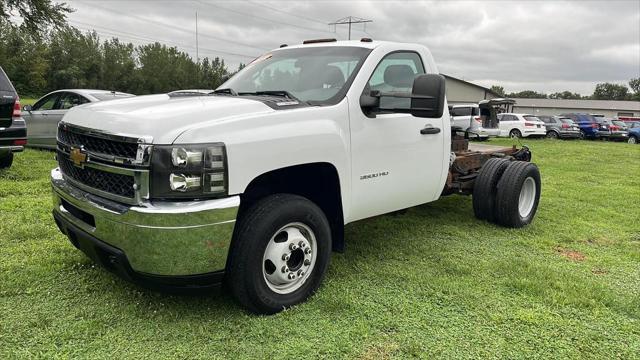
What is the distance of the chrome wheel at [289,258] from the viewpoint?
3371 mm

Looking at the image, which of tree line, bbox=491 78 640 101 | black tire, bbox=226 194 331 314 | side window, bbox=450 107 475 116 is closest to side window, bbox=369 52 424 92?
black tire, bbox=226 194 331 314

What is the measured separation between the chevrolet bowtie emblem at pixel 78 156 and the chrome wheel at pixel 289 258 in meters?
1.34

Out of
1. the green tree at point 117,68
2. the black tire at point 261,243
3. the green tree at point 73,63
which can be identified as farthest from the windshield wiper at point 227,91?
the green tree at point 117,68

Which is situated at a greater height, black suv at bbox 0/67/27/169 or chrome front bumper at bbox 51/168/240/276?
black suv at bbox 0/67/27/169

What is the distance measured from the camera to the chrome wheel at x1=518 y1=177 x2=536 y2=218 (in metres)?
6.23

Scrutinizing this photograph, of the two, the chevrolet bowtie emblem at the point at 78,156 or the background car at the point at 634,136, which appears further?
the background car at the point at 634,136

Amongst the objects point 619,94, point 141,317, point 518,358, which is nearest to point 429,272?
point 518,358

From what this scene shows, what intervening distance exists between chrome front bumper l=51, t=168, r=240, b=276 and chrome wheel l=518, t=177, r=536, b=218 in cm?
441

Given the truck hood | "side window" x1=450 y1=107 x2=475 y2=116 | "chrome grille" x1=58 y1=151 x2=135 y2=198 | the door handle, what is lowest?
"chrome grille" x1=58 y1=151 x2=135 y2=198

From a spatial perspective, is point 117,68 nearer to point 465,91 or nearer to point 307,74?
point 465,91

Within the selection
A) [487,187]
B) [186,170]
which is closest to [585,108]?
[487,187]

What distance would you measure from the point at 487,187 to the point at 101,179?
4347 mm

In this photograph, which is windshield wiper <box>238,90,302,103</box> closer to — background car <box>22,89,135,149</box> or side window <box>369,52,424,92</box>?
side window <box>369,52,424,92</box>

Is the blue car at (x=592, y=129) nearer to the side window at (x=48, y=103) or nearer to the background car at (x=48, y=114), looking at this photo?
the background car at (x=48, y=114)
